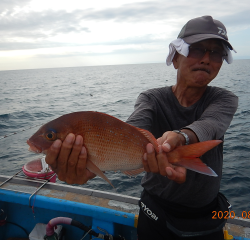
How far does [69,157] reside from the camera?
6.31 feet

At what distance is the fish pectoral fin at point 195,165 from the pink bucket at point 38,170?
2814mm

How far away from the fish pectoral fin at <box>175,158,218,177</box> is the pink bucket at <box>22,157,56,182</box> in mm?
2814

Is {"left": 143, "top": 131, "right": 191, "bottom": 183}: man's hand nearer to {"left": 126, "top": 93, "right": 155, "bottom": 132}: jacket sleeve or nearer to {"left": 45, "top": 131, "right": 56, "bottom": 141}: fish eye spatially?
{"left": 126, "top": 93, "right": 155, "bottom": 132}: jacket sleeve

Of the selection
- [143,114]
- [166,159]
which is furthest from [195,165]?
[143,114]

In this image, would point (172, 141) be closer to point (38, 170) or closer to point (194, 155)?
point (194, 155)

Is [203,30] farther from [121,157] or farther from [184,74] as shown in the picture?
[121,157]

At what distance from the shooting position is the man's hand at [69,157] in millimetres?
1870

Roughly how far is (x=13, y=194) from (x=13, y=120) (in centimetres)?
1368

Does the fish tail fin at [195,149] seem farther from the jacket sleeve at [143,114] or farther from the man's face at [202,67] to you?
the man's face at [202,67]

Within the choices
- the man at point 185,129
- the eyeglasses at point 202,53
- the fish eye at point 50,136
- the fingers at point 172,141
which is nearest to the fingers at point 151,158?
the man at point 185,129

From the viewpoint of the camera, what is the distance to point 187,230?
2.17 m

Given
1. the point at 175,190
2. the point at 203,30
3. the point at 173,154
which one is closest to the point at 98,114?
the point at 173,154

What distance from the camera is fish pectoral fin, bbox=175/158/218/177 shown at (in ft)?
5.44

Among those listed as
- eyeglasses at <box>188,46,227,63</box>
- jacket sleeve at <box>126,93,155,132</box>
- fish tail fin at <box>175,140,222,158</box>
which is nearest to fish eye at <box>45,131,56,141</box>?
jacket sleeve at <box>126,93,155,132</box>
